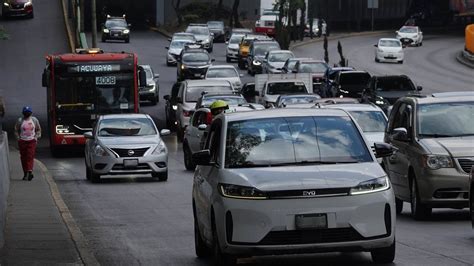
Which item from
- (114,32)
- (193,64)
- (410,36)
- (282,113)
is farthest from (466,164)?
(410,36)

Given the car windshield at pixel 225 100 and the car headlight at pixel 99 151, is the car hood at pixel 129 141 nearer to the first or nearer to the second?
the car headlight at pixel 99 151

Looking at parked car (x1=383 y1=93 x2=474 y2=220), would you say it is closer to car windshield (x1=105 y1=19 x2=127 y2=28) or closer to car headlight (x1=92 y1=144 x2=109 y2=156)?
car headlight (x1=92 y1=144 x2=109 y2=156)

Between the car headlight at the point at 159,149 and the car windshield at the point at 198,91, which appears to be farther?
the car windshield at the point at 198,91

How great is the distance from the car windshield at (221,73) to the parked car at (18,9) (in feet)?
107

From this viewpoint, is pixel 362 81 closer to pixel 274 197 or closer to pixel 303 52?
pixel 303 52

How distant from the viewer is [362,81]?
50.6 metres

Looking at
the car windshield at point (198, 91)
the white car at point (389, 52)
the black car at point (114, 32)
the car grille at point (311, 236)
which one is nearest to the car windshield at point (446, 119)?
the car grille at point (311, 236)

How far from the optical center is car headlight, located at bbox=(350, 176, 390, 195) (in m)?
12.2

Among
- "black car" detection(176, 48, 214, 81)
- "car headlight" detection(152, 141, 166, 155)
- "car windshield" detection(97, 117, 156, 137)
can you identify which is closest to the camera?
"car headlight" detection(152, 141, 166, 155)

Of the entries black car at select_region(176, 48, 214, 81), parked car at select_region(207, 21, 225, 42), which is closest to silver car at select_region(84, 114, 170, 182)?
black car at select_region(176, 48, 214, 81)

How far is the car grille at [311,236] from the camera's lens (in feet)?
39.9

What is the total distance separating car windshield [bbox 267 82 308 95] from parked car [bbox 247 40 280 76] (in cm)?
2062

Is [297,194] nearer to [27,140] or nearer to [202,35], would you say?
[27,140]

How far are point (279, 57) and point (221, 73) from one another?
7467mm
